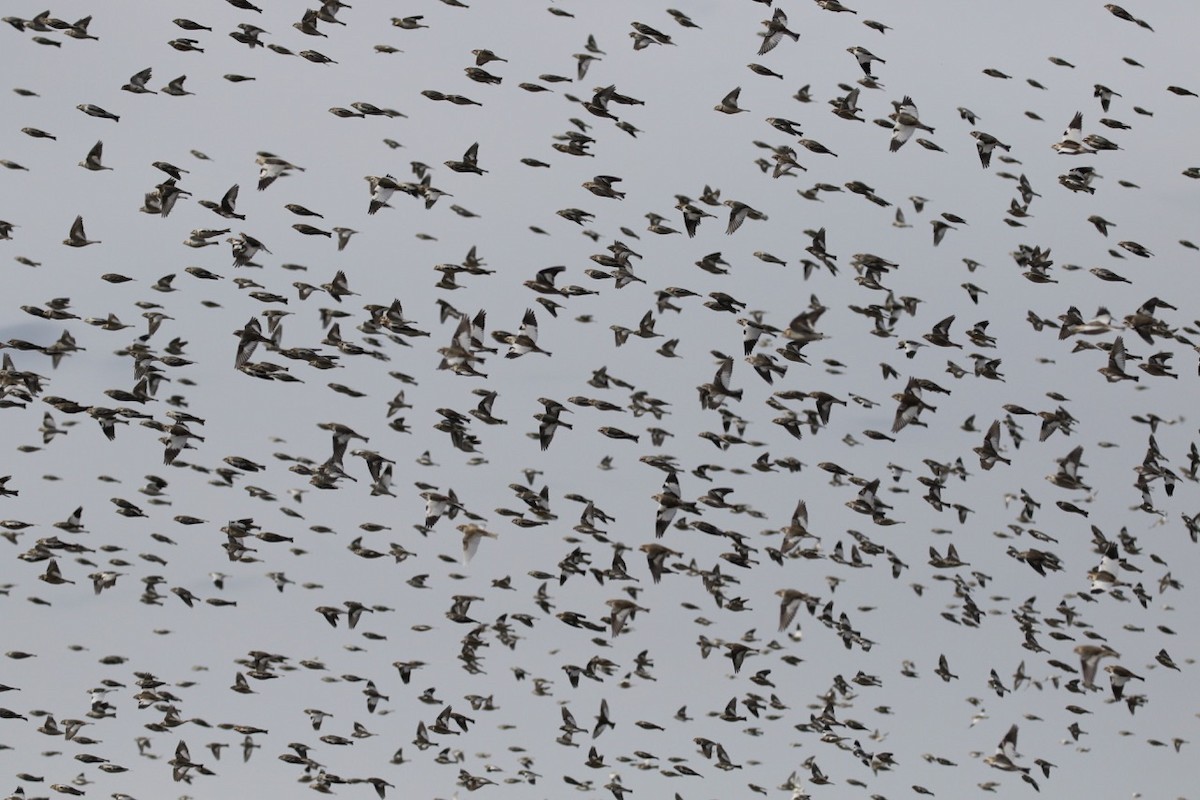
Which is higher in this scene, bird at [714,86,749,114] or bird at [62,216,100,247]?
bird at [714,86,749,114]

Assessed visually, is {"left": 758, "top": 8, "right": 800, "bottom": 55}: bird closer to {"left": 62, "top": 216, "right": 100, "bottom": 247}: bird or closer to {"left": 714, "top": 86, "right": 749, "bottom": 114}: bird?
{"left": 714, "top": 86, "right": 749, "bottom": 114}: bird

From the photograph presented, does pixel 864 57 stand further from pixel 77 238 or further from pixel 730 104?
pixel 77 238

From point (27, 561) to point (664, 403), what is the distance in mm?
29088

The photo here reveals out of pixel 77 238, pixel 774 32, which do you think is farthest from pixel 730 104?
pixel 77 238

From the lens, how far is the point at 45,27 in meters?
68.2

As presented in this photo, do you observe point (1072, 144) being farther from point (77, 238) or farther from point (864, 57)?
point (77, 238)

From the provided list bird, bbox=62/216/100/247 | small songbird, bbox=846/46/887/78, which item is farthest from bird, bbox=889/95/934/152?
bird, bbox=62/216/100/247

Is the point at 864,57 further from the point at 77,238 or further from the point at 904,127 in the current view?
the point at 77,238

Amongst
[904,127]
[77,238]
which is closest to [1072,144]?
[904,127]

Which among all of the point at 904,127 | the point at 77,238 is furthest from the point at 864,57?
the point at 77,238

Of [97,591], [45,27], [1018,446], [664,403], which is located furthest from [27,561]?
[1018,446]

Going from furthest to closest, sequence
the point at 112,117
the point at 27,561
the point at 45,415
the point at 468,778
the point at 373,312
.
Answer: the point at 468,778, the point at 45,415, the point at 27,561, the point at 373,312, the point at 112,117

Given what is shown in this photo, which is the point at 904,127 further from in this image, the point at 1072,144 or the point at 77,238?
the point at 77,238

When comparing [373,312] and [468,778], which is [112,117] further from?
[468,778]
